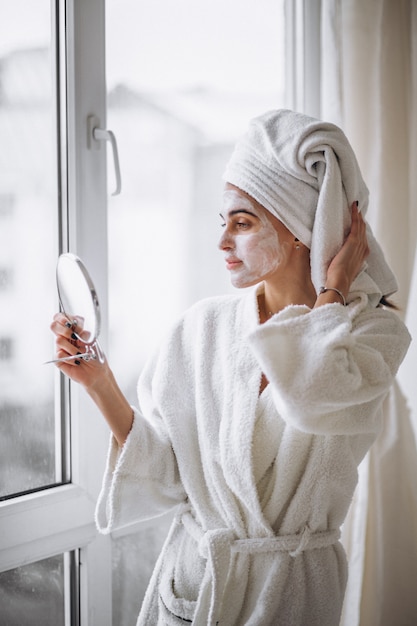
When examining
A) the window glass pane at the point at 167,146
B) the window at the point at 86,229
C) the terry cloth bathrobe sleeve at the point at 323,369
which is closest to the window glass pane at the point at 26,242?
the window at the point at 86,229

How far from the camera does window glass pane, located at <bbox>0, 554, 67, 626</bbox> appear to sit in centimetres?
124

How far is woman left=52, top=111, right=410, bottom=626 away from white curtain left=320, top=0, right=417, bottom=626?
38 cm

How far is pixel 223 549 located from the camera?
3.56ft

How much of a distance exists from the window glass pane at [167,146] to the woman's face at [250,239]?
0.32 metres

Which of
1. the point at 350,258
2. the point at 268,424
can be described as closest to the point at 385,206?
the point at 350,258

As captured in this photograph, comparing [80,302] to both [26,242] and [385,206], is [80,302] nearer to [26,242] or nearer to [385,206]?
[26,242]

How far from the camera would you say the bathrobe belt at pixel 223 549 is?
1.07m

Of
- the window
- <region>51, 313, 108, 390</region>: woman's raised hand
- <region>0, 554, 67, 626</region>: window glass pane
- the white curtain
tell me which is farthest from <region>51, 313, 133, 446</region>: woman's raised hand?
the white curtain

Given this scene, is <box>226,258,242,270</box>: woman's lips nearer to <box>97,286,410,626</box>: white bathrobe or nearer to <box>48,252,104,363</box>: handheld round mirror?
<box>97,286,410,626</box>: white bathrobe

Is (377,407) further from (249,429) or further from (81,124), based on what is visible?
(81,124)

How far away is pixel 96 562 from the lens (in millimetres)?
1344

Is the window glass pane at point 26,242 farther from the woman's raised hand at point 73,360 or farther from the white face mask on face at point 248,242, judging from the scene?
the white face mask on face at point 248,242

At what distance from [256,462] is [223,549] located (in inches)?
5.9

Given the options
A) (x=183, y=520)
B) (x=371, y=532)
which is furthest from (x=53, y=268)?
(x=371, y=532)
